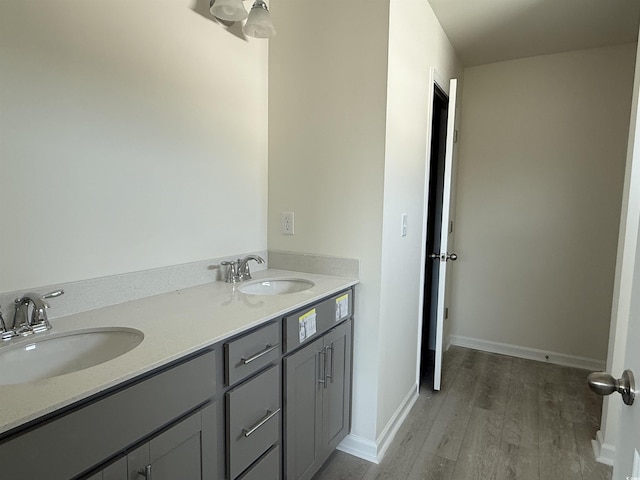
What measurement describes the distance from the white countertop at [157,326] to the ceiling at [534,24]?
1888mm

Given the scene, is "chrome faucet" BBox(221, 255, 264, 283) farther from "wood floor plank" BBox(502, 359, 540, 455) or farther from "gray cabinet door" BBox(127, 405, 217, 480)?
"wood floor plank" BBox(502, 359, 540, 455)

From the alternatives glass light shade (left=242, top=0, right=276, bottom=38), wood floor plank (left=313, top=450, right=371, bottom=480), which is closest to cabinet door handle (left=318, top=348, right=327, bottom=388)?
wood floor plank (left=313, top=450, right=371, bottom=480)

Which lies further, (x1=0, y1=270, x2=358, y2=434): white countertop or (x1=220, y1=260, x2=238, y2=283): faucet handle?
(x1=220, y1=260, x2=238, y2=283): faucet handle

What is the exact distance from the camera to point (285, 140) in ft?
6.71

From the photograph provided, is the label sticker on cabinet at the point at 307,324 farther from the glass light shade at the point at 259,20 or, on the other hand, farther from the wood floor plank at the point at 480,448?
the glass light shade at the point at 259,20

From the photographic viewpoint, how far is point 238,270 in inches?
71.5

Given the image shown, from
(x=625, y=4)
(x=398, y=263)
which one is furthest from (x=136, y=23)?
(x=625, y=4)

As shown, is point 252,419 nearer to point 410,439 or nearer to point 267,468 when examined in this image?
point 267,468

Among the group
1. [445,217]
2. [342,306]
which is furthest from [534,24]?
[342,306]

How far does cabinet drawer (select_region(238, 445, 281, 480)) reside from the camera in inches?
49.0

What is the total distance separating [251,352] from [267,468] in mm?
459

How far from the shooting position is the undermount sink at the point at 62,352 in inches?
38.7

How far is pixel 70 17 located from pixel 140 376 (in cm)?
116

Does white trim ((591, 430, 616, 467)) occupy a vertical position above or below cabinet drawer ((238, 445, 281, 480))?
below
